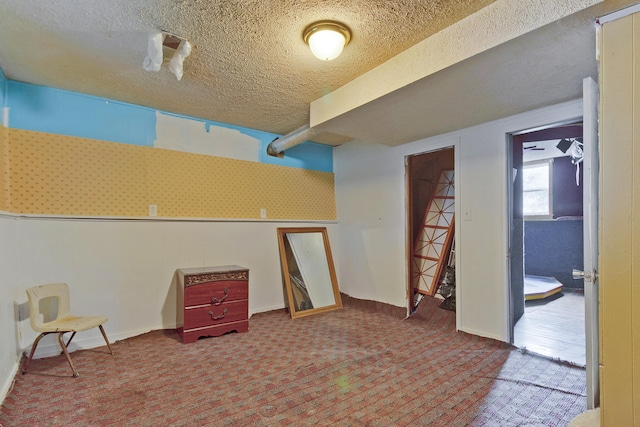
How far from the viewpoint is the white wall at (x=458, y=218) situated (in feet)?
9.12

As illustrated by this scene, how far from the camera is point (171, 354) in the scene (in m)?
2.54

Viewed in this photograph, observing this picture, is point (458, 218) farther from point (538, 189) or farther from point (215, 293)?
point (538, 189)

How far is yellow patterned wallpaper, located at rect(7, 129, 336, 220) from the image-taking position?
2516 millimetres

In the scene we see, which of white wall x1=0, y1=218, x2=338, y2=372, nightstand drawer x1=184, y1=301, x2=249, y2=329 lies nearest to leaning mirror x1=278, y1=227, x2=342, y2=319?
white wall x1=0, y1=218, x2=338, y2=372

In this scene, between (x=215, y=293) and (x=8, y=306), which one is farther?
(x=215, y=293)

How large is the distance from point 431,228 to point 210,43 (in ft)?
10.6

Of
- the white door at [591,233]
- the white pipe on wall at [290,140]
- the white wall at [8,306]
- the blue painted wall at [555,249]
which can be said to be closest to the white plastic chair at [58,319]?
the white wall at [8,306]

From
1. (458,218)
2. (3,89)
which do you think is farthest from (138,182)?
(458,218)

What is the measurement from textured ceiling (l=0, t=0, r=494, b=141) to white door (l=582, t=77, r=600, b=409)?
2.53 feet

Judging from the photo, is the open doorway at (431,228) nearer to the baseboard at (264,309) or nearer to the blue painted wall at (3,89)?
the baseboard at (264,309)

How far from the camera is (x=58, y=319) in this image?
2387 millimetres

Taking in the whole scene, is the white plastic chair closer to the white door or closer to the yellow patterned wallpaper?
the yellow patterned wallpaper

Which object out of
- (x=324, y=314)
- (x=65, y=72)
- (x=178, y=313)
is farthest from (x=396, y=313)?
(x=65, y=72)

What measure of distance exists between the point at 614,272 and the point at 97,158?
3564 mm
